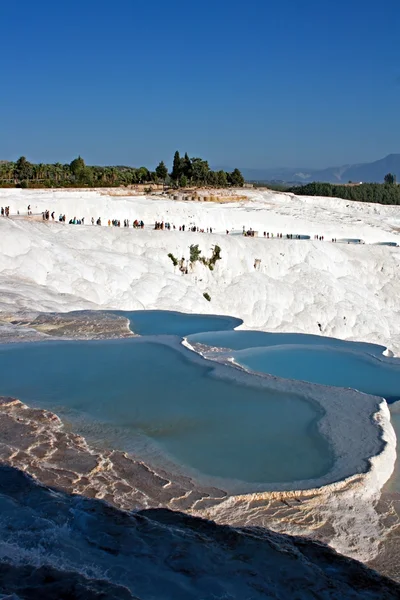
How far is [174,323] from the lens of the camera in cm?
1298

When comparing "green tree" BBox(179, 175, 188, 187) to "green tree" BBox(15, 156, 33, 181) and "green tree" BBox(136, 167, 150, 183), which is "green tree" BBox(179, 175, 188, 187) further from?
"green tree" BBox(15, 156, 33, 181)

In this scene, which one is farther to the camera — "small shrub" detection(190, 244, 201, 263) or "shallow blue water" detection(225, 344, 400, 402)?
"small shrub" detection(190, 244, 201, 263)

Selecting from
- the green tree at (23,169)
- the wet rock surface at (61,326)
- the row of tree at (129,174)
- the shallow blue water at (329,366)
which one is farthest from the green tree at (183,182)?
the shallow blue water at (329,366)

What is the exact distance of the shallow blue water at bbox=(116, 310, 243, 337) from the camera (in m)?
12.0

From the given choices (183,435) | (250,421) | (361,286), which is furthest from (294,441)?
(361,286)

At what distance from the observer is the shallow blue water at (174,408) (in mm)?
5742

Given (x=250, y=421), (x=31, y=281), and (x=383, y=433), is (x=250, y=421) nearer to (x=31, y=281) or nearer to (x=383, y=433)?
(x=383, y=433)

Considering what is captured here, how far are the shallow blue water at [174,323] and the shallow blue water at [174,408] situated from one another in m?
2.67

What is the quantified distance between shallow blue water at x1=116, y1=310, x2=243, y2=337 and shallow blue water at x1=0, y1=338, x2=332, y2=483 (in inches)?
105

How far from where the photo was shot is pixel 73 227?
20969 millimetres

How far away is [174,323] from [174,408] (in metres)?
6.16

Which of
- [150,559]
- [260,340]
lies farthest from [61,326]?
[150,559]

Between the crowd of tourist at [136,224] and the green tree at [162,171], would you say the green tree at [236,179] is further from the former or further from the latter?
the crowd of tourist at [136,224]

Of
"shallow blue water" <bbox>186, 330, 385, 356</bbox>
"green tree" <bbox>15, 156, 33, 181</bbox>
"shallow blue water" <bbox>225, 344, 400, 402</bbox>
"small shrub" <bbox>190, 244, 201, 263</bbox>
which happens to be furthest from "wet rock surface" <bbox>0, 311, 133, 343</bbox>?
"green tree" <bbox>15, 156, 33, 181</bbox>
